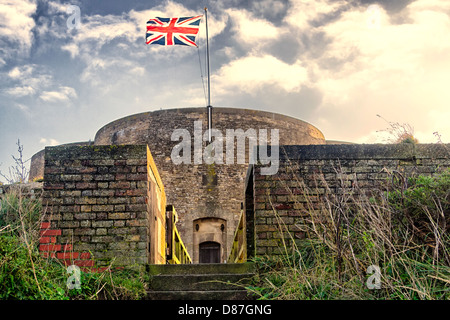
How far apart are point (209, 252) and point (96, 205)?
1155 cm

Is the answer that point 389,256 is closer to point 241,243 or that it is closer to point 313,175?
point 313,175

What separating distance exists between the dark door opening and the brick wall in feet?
35.0

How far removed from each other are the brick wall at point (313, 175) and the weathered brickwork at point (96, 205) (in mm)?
1382

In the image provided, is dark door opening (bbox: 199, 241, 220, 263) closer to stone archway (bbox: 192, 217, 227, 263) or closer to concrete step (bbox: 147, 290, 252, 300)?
stone archway (bbox: 192, 217, 227, 263)

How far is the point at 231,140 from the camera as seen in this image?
51.8 feet

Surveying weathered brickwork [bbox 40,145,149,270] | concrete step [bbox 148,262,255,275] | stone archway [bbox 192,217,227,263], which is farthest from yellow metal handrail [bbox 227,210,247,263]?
stone archway [bbox 192,217,227,263]

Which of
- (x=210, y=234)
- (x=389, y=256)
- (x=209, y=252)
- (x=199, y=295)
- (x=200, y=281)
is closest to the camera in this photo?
(x=389, y=256)

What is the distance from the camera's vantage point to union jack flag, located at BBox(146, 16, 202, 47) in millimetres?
12648

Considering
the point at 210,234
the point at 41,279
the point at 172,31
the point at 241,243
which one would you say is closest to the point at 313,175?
the point at 241,243

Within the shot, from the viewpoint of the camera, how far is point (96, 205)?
538 centimetres
